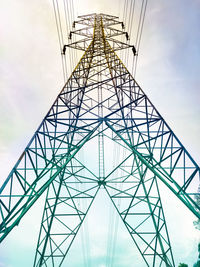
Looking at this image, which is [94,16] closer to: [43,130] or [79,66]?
[79,66]

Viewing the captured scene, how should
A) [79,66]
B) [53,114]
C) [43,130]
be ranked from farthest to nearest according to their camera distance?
[79,66], [53,114], [43,130]

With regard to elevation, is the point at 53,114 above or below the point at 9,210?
above

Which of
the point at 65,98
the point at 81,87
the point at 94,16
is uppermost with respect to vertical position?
the point at 94,16

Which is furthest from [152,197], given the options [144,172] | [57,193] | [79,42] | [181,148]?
[79,42]

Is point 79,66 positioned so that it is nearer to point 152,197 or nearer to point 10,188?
point 10,188

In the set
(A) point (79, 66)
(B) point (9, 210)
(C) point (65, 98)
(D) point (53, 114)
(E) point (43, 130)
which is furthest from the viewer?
(A) point (79, 66)

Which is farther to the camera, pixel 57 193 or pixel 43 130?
pixel 57 193

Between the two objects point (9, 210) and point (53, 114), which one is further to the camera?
point (53, 114)

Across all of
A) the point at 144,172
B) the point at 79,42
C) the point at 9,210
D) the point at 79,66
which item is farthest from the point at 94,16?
the point at 9,210

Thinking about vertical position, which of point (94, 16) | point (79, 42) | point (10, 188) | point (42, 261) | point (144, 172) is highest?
point (94, 16)
